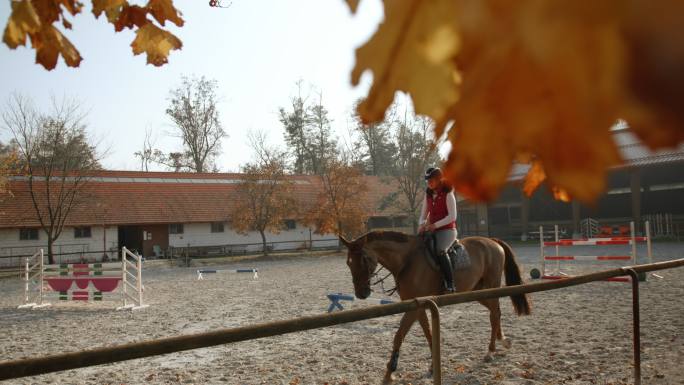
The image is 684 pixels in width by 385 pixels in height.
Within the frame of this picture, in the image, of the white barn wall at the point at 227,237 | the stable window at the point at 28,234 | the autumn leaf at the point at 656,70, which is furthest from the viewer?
the white barn wall at the point at 227,237

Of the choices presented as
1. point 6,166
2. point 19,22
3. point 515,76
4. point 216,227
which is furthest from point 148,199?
point 515,76

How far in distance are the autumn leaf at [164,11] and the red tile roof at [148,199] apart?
29.1 metres

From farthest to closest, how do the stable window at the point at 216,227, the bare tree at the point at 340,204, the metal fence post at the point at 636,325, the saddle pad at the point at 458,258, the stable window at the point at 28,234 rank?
the stable window at the point at 216,227, the bare tree at the point at 340,204, the stable window at the point at 28,234, the saddle pad at the point at 458,258, the metal fence post at the point at 636,325

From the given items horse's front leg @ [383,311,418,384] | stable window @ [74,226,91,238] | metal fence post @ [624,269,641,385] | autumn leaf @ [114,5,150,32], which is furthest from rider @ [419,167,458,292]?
stable window @ [74,226,91,238]

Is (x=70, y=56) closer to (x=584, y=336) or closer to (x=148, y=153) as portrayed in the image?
(x=584, y=336)

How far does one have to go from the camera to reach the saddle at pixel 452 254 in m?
5.37

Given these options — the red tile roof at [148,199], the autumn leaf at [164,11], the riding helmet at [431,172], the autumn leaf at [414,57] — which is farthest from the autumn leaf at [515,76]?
the red tile roof at [148,199]

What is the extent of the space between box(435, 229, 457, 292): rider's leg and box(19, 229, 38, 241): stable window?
29137 millimetres

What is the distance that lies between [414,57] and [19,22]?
4.22ft

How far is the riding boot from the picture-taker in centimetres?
532

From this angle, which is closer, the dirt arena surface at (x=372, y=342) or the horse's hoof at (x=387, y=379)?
the horse's hoof at (x=387, y=379)

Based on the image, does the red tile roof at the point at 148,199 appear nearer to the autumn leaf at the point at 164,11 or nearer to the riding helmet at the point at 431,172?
the riding helmet at the point at 431,172

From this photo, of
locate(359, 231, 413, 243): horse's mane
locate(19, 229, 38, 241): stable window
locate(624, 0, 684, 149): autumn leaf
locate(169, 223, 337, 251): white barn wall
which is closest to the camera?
locate(624, 0, 684, 149): autumn leaf

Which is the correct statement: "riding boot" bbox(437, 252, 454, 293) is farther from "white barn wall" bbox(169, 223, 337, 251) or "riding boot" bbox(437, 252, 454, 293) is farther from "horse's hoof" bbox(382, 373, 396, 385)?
"white barn wall" bbox(169, 223, 337, 251)
